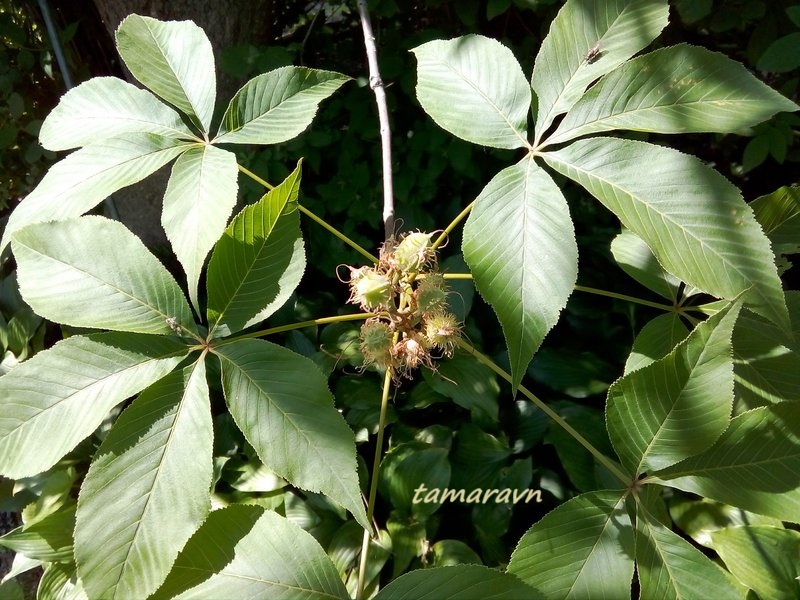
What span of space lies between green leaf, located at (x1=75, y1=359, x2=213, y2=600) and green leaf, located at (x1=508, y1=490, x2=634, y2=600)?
0.44 metres

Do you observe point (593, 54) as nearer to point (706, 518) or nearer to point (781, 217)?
point (781, 217)

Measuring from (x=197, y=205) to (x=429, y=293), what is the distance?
0.41m

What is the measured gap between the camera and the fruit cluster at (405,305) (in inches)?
39.4

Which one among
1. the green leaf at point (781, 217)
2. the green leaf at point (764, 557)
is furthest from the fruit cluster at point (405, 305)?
the green leaf at point (764, 557)

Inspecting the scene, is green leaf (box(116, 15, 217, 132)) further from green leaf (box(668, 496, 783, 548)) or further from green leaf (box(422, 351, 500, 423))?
green leaf (box(668, 496, 783, 548))

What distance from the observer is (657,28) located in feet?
2.94

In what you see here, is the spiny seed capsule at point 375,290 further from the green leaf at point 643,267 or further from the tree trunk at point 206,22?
the tree trunk at point 206,22

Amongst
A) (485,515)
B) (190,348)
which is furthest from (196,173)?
(485,515)

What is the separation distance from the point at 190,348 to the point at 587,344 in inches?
54.2

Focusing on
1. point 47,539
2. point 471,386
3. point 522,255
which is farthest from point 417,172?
point 47,539

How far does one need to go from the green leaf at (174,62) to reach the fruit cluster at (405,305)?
1.36ft

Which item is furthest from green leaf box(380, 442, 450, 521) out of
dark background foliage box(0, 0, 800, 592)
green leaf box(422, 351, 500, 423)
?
green leaf box(422, 351, 500, 423)

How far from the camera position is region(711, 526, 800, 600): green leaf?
4.20ft

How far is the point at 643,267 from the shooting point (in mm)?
1167
